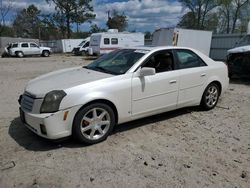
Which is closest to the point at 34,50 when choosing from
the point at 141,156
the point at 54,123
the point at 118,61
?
the point at 118,61

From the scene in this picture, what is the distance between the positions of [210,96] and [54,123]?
11.9ft

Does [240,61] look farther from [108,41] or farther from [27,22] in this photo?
[27,22]

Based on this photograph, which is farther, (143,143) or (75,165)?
(143,143)

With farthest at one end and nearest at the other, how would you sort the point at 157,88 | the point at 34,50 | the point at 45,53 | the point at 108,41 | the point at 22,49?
1. the point at 45,53
2. the point at 34,50
3. the point at 22,49
4. the point at 108,41
5. the point at 157,88

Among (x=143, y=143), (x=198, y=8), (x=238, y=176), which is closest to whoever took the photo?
(x=238, y=176)

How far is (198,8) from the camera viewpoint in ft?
148

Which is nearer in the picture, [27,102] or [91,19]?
[27,102]

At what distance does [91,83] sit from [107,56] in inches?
62.8

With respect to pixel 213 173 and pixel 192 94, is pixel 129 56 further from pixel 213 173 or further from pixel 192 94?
pixel 213 173

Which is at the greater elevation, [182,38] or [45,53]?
[182,38]

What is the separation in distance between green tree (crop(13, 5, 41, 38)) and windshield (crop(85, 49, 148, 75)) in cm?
6570

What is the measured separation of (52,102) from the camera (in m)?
3.69

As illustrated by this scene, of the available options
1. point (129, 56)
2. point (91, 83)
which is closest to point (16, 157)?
point (91, 83)

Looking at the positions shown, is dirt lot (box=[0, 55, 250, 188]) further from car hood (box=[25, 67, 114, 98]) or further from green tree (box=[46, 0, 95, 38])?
green tree (box=[46, 0, 95, 38])
